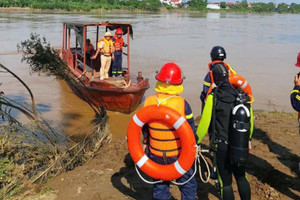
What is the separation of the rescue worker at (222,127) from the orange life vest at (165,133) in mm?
262

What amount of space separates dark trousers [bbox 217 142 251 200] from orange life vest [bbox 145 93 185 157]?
42 centimetres

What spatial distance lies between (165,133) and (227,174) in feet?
2.43

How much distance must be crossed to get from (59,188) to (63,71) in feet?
6.86

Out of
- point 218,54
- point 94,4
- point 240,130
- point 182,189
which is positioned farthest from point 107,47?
point 94,4

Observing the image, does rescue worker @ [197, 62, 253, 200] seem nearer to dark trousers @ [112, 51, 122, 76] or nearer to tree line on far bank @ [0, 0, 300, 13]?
dark trousers @ [112, 51, 122, 76]

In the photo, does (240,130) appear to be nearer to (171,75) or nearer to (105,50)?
(171,75)

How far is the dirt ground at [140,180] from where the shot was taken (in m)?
4.02

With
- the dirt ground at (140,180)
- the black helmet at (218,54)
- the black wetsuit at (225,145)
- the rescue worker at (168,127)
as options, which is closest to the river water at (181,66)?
the dirt ground at (140,180)

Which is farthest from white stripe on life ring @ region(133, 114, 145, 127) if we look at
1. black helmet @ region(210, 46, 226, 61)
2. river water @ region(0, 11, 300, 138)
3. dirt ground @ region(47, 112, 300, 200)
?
river water @ region(0, 11, 300, 138)

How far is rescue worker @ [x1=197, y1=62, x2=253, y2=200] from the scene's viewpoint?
3.05 meters

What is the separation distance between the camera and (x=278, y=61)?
17.5 meters

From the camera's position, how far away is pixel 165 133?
307 cm

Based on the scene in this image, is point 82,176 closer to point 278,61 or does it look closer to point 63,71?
point 63,71

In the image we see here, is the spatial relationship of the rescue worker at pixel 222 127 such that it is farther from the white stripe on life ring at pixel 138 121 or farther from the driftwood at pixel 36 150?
the driftwood at pixel 36 150
